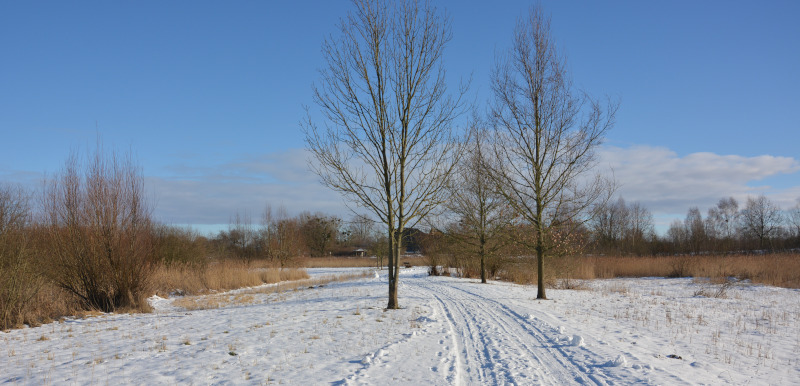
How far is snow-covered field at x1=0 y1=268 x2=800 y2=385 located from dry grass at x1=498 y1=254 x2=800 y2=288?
10.9 m

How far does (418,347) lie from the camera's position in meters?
6.66

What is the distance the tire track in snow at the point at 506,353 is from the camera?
5082 millimetres

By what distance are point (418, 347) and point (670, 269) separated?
27.5 m

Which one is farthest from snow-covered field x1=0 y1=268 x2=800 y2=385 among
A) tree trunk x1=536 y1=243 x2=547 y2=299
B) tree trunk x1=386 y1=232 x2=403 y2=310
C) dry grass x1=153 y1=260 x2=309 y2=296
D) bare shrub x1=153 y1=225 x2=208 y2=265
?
bare shrub x1=153 y1=225 x2=208 y2=265

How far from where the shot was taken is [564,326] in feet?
26.9

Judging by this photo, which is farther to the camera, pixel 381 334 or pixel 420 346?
pixel 381 334

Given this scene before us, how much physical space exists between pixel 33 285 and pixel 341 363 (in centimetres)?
1022

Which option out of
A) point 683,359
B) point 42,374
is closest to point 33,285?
point 42,374

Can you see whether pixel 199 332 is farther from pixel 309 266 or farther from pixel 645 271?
pixel 309 266

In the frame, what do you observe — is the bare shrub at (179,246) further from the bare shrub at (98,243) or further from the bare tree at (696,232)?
the bare tree at (696,232)

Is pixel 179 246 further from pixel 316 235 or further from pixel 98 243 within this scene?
pixel 316 235

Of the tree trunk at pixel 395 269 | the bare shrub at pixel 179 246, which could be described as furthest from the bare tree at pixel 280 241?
the tree trunk at pixel 395 269

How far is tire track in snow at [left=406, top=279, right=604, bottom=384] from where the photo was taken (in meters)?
5.08

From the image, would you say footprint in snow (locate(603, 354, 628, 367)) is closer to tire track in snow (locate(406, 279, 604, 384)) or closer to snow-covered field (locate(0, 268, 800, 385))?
snow-covered field (locate(0, 268, 800, 385))
